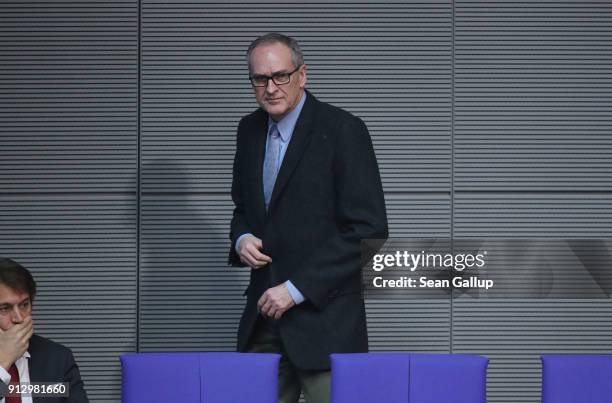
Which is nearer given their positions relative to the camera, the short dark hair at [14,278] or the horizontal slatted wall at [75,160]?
the short dark hair at [14,278]

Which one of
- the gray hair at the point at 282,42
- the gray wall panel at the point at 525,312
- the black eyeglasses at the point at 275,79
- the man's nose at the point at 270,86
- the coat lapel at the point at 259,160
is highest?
the gray hair at the point at 282,42

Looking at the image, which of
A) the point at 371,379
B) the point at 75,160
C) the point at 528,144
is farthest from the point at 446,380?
the point at 75,160

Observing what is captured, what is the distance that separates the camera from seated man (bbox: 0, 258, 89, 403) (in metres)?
2.77

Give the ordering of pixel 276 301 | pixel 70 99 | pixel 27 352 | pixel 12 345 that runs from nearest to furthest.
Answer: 1. pixel 12 345
2. pixel 27 352
3. pixel 276 301
4. pixel 70 99

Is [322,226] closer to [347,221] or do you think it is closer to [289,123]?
[347,221]

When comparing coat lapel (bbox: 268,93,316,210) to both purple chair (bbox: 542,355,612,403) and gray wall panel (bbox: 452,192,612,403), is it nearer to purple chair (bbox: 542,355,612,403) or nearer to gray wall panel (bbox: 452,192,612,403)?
purple chair (bbox: 542,355,612,403)

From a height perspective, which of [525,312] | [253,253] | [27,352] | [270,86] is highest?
[270,86]

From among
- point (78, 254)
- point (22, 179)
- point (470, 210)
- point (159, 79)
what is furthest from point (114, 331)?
point (470, 210)

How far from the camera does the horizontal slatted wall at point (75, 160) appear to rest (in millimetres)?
4875

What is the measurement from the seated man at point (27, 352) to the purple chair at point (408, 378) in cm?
71

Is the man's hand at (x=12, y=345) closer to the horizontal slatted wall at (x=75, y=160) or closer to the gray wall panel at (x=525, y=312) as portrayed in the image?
the horizontal slatted wall at (x=75, y=160)

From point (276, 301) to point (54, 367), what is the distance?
2.19 ft

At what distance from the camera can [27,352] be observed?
9.27ft

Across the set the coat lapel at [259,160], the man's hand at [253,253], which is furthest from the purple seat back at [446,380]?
the coat lapel at [259,160]
